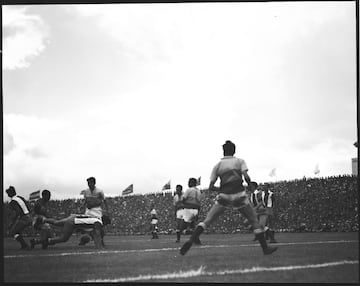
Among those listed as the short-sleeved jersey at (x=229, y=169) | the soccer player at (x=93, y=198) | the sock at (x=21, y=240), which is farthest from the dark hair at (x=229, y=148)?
the sock at (x=21, y=240)

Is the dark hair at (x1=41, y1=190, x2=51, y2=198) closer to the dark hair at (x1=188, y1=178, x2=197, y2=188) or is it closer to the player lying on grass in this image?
the player lying on grass

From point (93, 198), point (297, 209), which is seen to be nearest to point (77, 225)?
point (93, 198)

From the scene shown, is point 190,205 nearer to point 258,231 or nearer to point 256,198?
point 256,198

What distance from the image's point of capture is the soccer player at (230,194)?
34.3 feet

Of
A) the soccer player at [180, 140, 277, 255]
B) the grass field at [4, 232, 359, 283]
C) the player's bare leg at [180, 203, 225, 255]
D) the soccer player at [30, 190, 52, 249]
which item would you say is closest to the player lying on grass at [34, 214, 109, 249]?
the soccer player at [30, 190, 52, 249]

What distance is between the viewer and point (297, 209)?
17.9 m

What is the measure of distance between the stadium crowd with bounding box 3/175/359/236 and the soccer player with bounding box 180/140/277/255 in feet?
18.0

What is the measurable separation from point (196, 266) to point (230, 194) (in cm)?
178

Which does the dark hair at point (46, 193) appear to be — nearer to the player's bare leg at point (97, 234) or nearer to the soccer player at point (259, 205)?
the player's bare leg at point (97, 234)

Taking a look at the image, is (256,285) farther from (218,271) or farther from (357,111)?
(357,111)

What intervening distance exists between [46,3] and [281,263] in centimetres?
599

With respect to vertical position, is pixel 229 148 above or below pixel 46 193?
above

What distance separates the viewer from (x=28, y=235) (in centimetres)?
1712

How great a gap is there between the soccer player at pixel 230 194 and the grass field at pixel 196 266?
37cm
